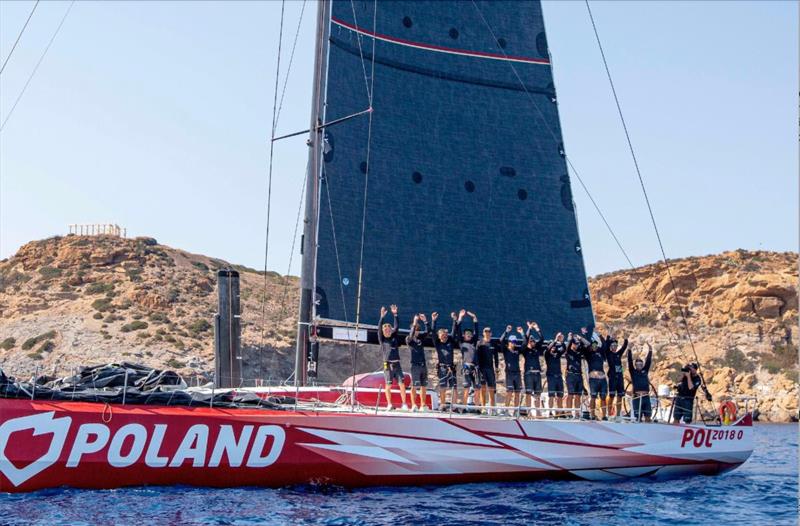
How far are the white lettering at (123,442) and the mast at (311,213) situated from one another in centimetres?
349

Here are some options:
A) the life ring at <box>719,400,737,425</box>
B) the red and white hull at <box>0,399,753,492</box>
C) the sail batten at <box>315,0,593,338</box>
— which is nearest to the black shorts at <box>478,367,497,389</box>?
the red and white hull at <box>0,399,753,492</box>

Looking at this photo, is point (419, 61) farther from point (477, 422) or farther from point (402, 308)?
point (477, 422)

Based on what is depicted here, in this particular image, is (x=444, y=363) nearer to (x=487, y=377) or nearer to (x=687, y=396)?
(x=487, y=377)

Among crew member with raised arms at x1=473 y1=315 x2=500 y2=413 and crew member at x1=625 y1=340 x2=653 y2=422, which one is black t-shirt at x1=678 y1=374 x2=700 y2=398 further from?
crew member with raised arms at x1=473 y1=315 x2=500 y2=413

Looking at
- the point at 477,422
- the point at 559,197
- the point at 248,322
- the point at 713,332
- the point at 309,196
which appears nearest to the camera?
the point at 477,422

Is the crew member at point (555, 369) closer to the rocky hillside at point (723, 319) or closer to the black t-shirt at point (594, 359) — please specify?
the black t-shirt at point (594, 359)

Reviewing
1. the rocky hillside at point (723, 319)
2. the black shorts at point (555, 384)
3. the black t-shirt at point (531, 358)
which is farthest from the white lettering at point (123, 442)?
the rocky hillside at point (723, 319)

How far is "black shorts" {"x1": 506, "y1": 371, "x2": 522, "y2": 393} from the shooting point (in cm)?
1320

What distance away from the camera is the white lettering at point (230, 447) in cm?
1024

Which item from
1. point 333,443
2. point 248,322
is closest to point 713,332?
point 248,322

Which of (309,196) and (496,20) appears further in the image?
(496,20)

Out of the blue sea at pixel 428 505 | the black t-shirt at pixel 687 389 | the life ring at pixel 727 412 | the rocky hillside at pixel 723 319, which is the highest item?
the rocky hillside at pixel 723 319

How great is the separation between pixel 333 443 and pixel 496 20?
30.2ft

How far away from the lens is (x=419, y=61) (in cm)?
1558
